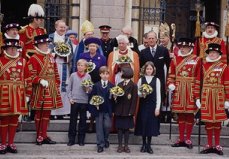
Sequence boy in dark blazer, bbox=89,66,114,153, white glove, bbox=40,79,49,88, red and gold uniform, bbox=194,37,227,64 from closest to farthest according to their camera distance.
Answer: boy in dark blazer, bbox=89,66,114,153 → white glove, bbox=40,79,49,88 → red and gold uniform, bbox=194,37,227,64

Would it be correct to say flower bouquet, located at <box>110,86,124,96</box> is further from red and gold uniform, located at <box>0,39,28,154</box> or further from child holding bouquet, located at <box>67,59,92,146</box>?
red and gold uniform, located at <box>0,39,28,154</box>

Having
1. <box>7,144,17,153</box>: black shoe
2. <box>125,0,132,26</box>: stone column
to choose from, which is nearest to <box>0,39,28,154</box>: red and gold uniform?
<box>7,144,17,153</box>: black shoe

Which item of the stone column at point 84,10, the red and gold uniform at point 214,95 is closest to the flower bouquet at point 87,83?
the red and gold uniform at point 214,95

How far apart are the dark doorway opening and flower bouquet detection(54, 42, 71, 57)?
9.69 metres

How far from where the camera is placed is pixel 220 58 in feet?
39.5

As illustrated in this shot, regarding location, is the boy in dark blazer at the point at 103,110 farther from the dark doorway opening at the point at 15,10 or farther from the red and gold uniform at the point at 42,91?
the dark doorway opening at the point at 15,10

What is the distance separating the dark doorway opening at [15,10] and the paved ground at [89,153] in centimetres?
1084

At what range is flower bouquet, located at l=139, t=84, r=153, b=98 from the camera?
11.7 m

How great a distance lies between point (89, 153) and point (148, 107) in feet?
4.36

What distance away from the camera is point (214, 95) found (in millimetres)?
11891

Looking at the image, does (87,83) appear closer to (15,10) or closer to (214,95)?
(214,95)

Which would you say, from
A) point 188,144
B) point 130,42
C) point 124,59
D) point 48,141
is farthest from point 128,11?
point 48,141

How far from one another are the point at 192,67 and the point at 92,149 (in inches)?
93.0

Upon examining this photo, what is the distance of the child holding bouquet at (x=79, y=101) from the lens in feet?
39.3
